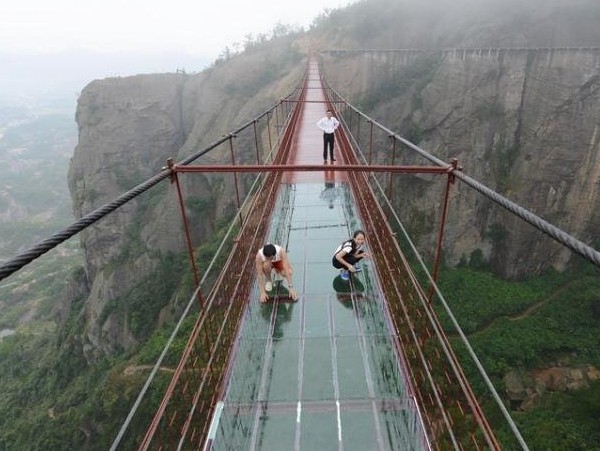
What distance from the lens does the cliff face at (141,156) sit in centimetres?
2517

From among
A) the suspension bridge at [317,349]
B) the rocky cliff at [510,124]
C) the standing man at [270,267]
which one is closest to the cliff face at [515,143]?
the rocky cliff at [510,124]

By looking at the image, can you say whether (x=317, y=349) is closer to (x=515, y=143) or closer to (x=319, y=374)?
(x=319, y=374)

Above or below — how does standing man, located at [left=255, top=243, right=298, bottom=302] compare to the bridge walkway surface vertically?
above

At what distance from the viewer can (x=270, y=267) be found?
456 cm

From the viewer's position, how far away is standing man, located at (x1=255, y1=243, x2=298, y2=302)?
436cm

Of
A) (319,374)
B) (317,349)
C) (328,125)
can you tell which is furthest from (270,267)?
(328,125)

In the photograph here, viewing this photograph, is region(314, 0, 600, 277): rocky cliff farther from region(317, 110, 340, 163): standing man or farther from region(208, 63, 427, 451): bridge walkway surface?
region(208, 63, 427, 451): bridge walkway surface

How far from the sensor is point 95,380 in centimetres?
2072

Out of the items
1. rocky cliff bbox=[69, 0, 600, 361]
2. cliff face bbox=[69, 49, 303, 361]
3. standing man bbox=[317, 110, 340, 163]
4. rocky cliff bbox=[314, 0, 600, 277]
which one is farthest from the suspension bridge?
rocky cliff bbox=[69, 0, 600, 361]

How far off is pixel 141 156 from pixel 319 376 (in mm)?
31136

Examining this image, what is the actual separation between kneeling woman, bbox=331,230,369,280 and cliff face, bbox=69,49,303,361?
18.2m

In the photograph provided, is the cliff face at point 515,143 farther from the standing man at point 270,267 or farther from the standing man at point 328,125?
the standing man at point 270,267

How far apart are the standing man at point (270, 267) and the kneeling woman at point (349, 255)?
0.64 meters

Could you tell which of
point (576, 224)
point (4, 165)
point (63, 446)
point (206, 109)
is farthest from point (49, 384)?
point (4, 165)
